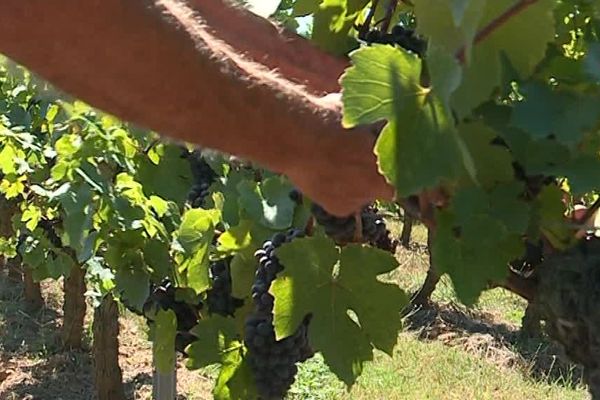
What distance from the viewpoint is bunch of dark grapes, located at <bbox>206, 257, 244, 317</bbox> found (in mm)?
1485

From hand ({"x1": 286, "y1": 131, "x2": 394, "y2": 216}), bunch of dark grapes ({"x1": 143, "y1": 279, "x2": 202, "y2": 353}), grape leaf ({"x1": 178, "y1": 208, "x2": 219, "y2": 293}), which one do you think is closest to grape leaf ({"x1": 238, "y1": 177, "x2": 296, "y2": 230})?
grape leaf ({"x1": 178, "y1": 208, "x2": 219, "y2": 293})

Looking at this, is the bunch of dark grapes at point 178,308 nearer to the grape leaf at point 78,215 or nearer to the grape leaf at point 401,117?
the grape leaf at point 78,215

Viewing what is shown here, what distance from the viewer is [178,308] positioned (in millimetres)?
1705

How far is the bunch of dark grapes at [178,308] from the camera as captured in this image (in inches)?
65.4

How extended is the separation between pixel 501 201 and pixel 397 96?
0.18 meters

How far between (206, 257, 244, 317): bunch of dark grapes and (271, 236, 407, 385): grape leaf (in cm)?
39

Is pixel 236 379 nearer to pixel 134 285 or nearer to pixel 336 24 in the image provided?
pixel 134 285

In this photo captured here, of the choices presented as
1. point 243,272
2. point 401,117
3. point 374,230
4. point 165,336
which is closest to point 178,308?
point 165,336

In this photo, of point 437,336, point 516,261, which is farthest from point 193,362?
point 437,336

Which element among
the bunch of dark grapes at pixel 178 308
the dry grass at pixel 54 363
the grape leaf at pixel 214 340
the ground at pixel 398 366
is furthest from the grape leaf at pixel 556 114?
the dry grass at pixel 54 363

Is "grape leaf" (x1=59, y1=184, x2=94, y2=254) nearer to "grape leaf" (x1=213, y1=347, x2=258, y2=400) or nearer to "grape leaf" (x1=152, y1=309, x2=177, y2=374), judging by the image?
"grape leaf" (x1=152, y1=309, x2=177, y2=374)

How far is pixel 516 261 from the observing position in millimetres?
969

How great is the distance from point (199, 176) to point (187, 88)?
46.6 inches

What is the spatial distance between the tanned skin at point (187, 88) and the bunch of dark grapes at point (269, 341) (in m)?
0.38
